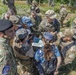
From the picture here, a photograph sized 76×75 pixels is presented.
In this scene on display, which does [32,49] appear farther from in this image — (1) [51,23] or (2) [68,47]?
(2) [68,47]

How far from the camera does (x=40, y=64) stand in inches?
295

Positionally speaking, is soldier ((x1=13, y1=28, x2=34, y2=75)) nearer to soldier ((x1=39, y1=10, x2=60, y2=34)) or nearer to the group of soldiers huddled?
the group of soldiers huddled

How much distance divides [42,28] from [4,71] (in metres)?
5.34

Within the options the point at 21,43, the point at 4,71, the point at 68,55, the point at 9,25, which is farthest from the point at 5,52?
the point at 68,55

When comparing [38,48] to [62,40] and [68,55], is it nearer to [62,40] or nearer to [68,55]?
[62,40]

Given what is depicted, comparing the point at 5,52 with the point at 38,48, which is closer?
the point at 5,52

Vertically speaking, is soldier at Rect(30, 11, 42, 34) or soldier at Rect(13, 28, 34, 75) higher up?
soldier at Rect(13, 28, 34, 75)

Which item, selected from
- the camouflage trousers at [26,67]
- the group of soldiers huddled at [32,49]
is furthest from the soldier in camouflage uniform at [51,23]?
the camouflage trousers at [26,67]

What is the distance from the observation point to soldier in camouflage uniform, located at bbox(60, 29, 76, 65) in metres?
9.06

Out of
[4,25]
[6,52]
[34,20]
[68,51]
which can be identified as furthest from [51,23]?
[6,52]

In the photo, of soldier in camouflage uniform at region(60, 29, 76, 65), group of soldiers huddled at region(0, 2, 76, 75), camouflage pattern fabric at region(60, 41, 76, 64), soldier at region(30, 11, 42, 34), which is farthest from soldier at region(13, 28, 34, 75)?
soldier at region(30, 11, 42, 34)

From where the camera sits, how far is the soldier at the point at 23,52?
21.7ft

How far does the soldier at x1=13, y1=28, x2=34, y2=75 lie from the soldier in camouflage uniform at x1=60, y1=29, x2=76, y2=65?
6.04 ft

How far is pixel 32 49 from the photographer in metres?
7.35
